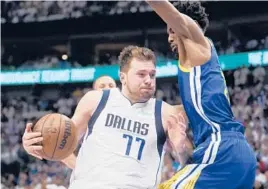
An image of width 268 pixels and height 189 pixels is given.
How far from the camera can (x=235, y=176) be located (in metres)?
3.16

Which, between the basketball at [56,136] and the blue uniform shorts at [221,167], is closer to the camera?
the blue uniform shorts at [221,167]

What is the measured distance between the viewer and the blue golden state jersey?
326 centimetres

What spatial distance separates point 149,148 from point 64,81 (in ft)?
44.6

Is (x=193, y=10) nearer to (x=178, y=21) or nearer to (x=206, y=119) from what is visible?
(x=178, y=21)

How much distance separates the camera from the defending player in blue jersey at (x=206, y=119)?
3170 mm

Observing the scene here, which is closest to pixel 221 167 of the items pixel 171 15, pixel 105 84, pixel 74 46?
pixel 171 15

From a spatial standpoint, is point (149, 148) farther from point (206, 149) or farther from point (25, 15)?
point (25, 15)

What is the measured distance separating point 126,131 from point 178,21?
89cm

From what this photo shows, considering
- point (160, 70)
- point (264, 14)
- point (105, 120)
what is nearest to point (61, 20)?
point (160, 70)

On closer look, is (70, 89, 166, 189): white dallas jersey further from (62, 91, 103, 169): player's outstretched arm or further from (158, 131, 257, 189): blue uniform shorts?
(158, 131, 257, 189): blue uniform shorts

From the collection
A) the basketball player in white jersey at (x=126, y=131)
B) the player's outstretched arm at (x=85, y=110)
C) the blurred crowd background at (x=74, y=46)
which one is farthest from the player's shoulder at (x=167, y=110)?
the blurred crowd background at (x=74, y=46)

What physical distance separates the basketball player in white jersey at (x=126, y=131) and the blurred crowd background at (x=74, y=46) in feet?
28.8

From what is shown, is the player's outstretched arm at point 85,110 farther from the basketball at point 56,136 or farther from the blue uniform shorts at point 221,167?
the blue uniform shorts at point 221,167

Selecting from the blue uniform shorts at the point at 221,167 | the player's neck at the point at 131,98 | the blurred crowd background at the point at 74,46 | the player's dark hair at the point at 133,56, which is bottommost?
the blue uniform shorts at the point at 221,167
